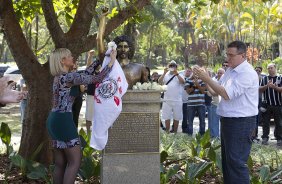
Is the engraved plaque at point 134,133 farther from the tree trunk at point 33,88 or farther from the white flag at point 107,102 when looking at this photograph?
the tree trunk at point 33,88

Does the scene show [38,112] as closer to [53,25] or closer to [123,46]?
[53,25]

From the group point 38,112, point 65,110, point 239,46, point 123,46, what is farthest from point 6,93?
point 38,112

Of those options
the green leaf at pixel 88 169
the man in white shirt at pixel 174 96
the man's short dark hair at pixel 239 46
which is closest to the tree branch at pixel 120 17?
the green leaf at pixel 88 169

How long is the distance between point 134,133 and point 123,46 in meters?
1.09

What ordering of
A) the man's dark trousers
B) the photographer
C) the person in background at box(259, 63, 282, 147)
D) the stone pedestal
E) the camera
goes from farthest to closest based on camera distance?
the photographer, the camera, the person in background at box(259, 63, 282, 147), the stone pedestal, the man's dark trousers

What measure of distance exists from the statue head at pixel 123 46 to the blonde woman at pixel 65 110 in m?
0.56

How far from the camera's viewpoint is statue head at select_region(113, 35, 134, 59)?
635 centimetres

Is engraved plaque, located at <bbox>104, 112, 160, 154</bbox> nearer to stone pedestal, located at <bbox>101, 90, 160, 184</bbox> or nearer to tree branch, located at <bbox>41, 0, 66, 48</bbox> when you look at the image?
stone pedestal, located at <bbox>101, 90, 160, 184</bbox>

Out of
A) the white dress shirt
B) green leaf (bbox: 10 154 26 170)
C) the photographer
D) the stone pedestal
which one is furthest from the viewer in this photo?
the photographer

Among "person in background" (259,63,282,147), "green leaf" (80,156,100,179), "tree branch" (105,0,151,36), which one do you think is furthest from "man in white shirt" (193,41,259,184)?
"person in background" (259,63,282,147)

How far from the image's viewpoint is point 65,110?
566cm

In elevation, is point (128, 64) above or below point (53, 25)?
below

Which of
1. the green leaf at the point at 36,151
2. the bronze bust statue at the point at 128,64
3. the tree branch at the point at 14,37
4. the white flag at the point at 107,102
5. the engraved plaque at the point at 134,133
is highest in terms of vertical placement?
the tree branch at the point at 14,37

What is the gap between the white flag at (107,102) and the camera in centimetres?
585
